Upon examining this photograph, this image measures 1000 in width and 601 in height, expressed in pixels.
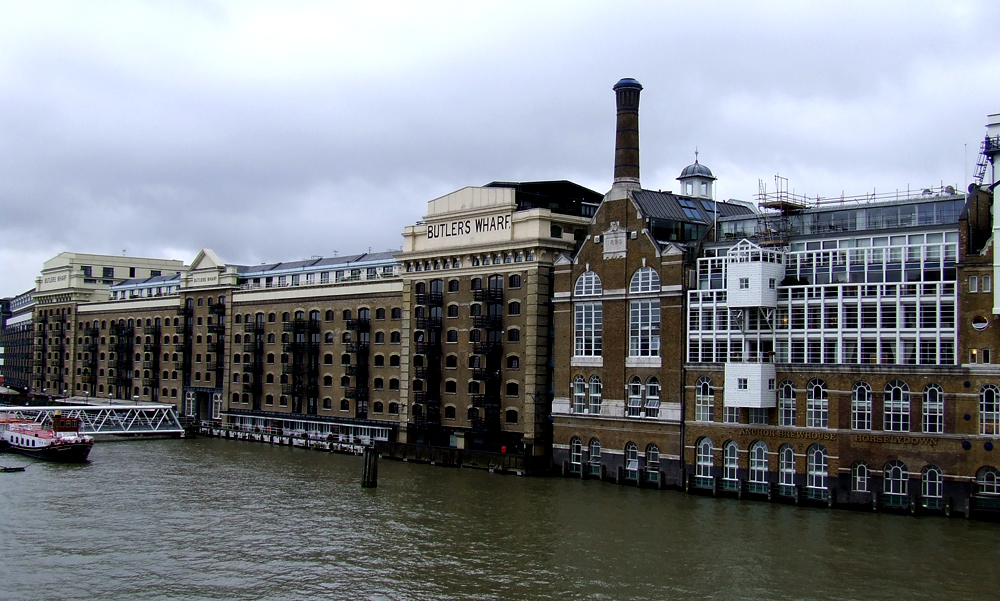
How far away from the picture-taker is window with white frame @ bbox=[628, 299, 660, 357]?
7000cm

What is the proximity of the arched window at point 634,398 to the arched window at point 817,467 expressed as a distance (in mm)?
12757

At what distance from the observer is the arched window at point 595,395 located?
73.1m

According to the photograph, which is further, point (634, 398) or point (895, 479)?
point (634, 398)

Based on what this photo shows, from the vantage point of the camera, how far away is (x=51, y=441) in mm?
83062

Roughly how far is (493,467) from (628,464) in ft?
36.7

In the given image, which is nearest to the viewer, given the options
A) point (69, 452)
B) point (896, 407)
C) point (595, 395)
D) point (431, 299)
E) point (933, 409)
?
point (933, 409)

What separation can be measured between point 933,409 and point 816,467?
780 cm

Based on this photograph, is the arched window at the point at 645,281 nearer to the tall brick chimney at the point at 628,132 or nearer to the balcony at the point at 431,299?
the tall brick chimney at the point at 628,132

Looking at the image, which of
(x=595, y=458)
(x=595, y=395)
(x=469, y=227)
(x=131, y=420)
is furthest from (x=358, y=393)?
(x=595, y=458)

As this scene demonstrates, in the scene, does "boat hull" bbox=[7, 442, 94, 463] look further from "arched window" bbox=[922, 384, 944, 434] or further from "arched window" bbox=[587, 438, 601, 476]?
"arched window" bbox=[922, 384, 944, 434]

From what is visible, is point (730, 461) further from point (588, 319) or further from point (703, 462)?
point (588, 319)

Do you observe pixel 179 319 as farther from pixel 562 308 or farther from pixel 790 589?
pixel 790 589

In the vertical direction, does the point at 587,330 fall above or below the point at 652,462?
above

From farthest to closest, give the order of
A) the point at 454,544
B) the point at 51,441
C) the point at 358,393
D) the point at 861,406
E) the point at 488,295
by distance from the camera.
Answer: the point at 358,393
the point at 51,441
the point at 488,295
the point at 861,406
the point at 454,544
